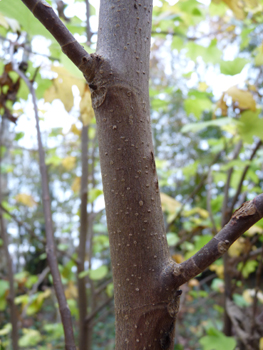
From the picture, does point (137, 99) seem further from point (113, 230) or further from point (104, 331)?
point (104, 331)

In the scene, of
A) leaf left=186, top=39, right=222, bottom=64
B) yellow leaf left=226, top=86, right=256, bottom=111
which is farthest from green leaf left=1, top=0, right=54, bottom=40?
leaf left=186, top=39, right=222, bottom=64

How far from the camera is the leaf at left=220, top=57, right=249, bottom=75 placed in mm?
A: 830

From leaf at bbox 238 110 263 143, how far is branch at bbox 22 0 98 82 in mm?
648

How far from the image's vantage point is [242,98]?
844mm

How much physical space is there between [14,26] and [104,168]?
491 millimetres

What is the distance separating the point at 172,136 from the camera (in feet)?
16.2

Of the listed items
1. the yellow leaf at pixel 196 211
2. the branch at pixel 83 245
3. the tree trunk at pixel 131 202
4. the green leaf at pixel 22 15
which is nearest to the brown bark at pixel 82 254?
the branch at pixel 83 245

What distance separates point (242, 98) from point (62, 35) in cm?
70

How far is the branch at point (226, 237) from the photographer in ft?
0.81

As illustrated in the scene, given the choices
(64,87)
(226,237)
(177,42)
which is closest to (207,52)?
(177,42)

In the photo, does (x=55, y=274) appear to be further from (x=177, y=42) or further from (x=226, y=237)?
(x=177, y=42)

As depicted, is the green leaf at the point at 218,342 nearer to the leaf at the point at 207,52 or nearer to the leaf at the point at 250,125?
the leaf at the point at 250,125

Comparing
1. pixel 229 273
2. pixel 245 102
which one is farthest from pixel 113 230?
pixel 229 273

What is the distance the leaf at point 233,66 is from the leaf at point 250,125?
13 cm
